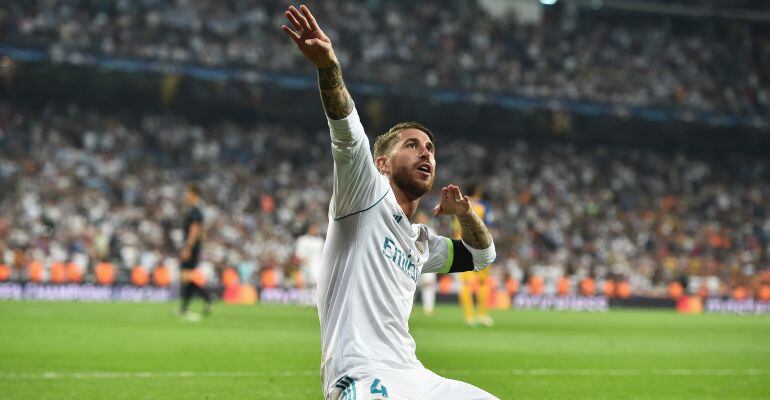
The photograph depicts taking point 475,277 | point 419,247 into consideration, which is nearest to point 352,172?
point 419,247

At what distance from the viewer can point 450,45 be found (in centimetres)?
4031

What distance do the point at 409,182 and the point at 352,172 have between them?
19.2 inches

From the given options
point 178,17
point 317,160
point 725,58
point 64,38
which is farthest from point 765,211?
point 64,38

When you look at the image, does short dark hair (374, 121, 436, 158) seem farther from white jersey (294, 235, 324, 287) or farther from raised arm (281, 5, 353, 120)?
white jersey (294, 235, 324, 287)

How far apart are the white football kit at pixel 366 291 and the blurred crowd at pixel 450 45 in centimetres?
3024

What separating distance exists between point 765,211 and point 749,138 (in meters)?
4.21

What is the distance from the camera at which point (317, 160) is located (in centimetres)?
3759

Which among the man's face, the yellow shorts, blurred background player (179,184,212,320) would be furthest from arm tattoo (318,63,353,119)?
the yellow shorts

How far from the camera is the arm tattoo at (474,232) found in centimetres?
501

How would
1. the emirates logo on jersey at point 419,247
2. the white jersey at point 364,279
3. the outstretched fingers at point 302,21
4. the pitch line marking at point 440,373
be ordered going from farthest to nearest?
the pitch line marking at point 440,373
the emirates logo on jersey at point 419,247
the white jersey at point 364,279
the outstretched fingers at point 302,21

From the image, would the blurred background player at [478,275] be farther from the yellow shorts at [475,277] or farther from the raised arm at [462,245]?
the raised arm at [462,245]

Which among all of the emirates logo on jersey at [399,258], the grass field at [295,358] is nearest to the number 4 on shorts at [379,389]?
the emirates logo on jersey at [399,258]

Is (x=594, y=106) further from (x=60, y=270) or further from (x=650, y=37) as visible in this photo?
(x=60, y=270)

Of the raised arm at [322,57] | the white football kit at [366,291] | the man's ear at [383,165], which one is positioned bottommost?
the white football kit at [366,291]
